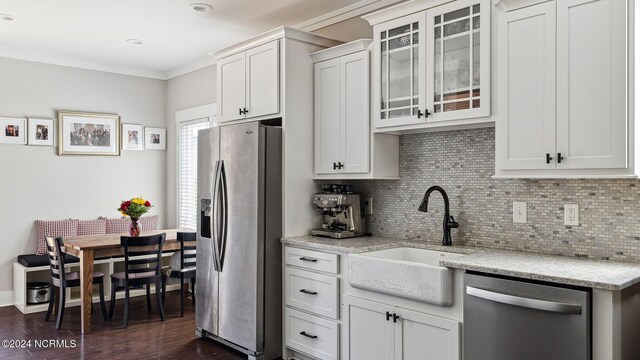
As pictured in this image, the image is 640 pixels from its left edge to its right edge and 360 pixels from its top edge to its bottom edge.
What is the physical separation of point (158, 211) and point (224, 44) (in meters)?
2.51

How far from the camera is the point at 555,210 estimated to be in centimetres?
290

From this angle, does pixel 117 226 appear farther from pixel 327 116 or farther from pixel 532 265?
pixel 532 265

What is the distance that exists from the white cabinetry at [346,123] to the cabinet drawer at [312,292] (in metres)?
0.76

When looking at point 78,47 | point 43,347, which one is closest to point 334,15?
point 78,47

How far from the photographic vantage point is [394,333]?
288 cm

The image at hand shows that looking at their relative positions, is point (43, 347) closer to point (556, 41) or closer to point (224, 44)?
point (224, 44)

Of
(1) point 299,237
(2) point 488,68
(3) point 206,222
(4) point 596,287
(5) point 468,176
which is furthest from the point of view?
(3) point 206,222

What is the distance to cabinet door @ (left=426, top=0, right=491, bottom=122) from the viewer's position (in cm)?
284

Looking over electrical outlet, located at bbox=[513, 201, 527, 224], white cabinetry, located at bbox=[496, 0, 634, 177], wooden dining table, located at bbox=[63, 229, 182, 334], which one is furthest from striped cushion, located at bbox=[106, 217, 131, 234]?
white cabinetry, located at bbox=[496, 0, 634, 177]

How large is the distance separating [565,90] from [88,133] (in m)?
5.27

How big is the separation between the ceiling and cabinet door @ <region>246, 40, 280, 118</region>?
0.43 m

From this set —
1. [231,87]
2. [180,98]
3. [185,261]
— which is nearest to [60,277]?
[185,261]

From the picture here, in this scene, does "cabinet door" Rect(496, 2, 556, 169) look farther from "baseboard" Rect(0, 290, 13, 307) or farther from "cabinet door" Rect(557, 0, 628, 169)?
"baseboard" Rect(0, 290, 13, 307)

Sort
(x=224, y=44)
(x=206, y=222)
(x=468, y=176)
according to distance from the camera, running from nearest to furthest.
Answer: (x=468, y=176)
(x=206, y=222)
(x=224, y=44)
